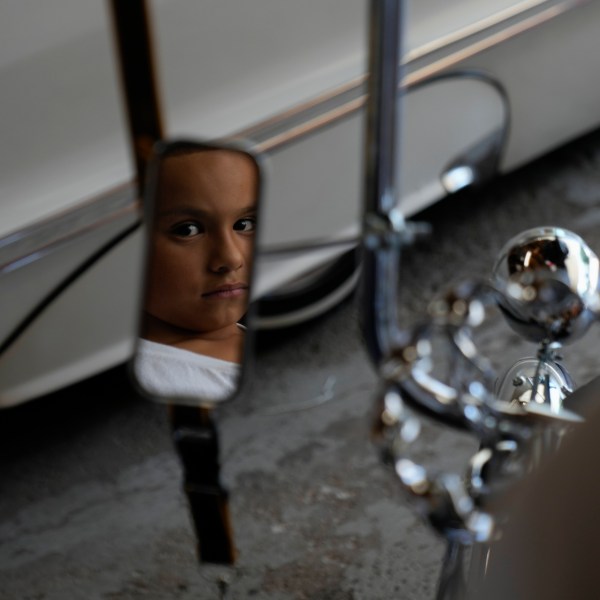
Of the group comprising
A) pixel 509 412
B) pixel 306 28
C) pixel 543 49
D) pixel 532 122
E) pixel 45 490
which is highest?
pixel 509 412

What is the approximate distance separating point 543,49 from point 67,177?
0.64m

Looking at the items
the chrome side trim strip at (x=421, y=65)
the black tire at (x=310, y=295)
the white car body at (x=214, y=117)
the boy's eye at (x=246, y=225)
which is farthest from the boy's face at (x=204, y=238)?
A: the black tire at (x=310, y=295)

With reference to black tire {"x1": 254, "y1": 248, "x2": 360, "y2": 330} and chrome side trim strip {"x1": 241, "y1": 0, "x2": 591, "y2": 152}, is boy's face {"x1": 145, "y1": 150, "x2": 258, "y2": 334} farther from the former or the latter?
black tire {"x1": 254, "y1": 248, "x2": 360, "y2": 330}

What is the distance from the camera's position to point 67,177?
1.09 meters

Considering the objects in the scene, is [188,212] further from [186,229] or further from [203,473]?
[203,473]

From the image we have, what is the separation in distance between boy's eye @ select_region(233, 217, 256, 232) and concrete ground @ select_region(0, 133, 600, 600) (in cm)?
71

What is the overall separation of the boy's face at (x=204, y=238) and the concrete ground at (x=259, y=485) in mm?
681

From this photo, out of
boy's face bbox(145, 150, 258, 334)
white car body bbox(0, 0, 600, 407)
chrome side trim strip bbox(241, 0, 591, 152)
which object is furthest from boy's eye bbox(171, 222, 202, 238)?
chrome side trim strip bbox(241, 0, 591, 152)

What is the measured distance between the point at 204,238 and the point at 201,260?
10 millimetres

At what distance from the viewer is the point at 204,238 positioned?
481 mm

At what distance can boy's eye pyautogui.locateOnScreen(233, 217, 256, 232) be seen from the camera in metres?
0.48

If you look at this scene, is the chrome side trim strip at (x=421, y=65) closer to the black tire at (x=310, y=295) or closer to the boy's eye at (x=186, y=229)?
the black tire at (x=310, y=295)

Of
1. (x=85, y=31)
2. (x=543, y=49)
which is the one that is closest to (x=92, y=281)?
(x=85, y=31)

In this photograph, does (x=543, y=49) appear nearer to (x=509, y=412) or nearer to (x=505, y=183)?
(x=505, y=183)
